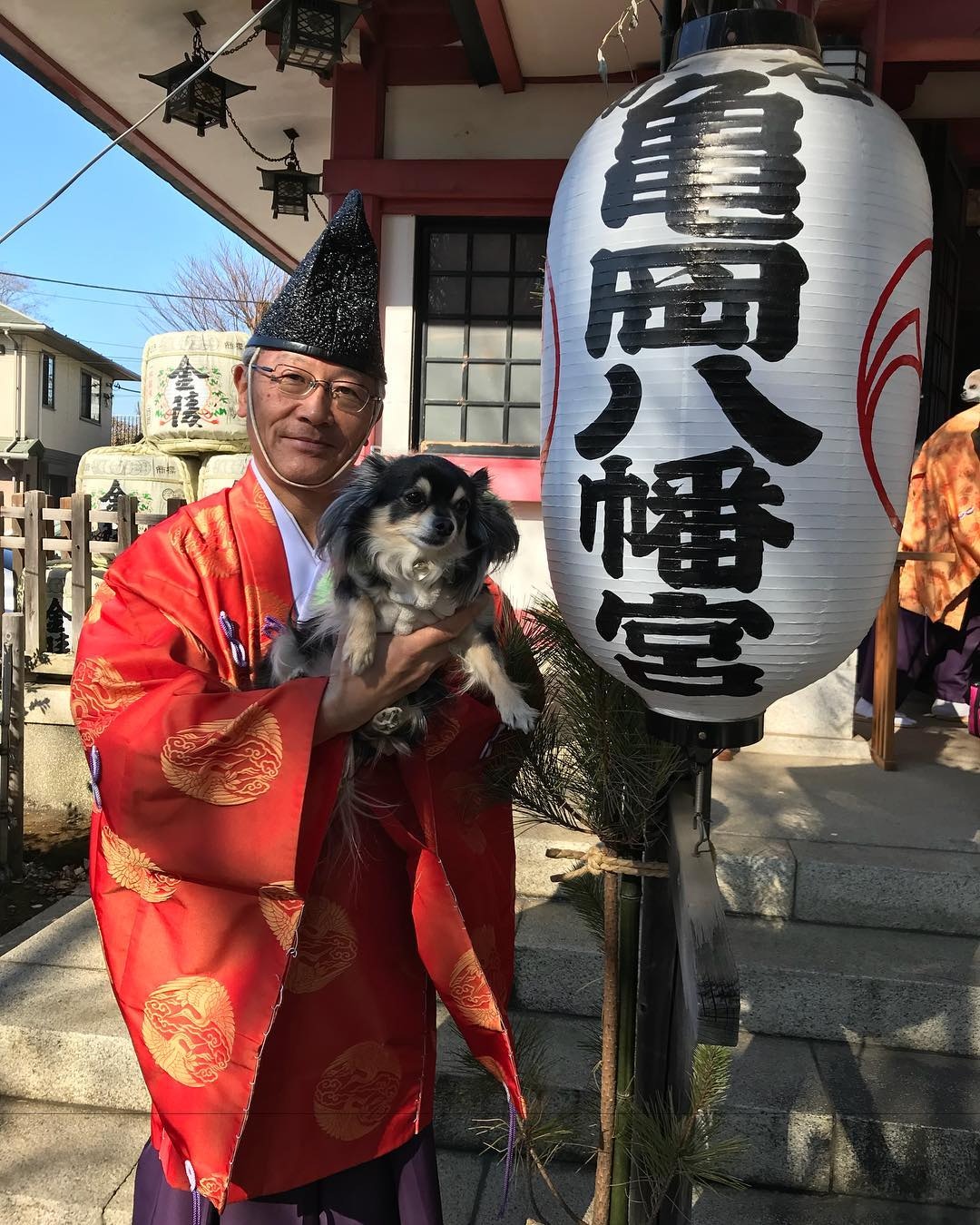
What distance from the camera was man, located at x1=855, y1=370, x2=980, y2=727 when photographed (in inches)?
219

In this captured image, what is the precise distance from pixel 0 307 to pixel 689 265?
111ft

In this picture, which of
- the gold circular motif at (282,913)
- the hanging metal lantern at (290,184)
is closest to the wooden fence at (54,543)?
the hanging metal lantern at (290,184)

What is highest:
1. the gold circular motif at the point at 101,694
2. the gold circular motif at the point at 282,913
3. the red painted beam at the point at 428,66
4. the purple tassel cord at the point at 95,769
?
the red painted beam at the point at 428,66

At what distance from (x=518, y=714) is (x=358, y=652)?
1.30 feet

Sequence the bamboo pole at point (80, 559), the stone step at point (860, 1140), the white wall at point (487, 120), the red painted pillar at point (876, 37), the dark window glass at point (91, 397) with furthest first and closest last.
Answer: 1. the dark window glass at point (91, 397)
2. the bamboo pole at point (80, 559)
3. the white wall at point (487, 120)
4. the red painted pillar at point (876, 37)
5. the stone step at point (860, 1140)

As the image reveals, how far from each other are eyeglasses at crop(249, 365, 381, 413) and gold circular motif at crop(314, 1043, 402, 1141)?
139cm

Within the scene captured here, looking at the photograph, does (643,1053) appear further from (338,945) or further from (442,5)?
(442,5)

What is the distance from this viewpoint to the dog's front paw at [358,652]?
1.66 meters

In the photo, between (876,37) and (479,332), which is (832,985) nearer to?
(876,37)

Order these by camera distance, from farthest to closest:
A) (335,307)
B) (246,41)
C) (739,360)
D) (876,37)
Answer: (246,41) < (876,37) < (335,307) < (739,360)

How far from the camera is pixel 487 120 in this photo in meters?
5.79

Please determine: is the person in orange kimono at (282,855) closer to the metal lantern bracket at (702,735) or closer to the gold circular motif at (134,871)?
the gold circular motif at (134,871)

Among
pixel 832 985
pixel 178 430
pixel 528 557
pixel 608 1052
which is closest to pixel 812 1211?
pixel 832 985

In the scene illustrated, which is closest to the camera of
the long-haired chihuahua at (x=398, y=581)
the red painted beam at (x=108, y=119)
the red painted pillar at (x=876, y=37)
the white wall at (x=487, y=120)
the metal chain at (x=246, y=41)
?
the long-haired chihuahua at (x=398, y=581)
